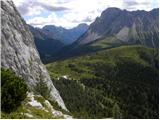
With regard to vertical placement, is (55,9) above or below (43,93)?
above

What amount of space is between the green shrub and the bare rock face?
2282cm

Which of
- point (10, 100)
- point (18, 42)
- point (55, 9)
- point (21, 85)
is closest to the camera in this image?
point (10, 100)

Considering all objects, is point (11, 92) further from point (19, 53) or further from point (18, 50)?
point (19, 53)

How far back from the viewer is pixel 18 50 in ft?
219

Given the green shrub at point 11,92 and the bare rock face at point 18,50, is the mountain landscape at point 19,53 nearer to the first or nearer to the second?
the bare rock face at point 18,50

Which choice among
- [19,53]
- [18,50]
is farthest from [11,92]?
[19,53]

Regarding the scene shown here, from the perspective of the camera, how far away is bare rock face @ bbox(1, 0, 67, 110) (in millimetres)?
60134

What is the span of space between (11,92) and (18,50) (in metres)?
36.5

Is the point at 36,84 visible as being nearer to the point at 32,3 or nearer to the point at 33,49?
the point at 33,49

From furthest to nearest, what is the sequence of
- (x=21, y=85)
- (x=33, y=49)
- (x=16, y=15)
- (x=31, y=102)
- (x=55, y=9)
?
(x=33, y=49), (x=16, y=15), (x=31, y=102), (x=21, y=85), (x=55, y=9)

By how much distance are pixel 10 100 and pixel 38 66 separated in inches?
1941

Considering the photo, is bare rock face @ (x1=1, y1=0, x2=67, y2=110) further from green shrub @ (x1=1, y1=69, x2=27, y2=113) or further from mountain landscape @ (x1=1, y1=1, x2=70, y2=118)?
green shrub @ (x1=1, y1=69, x2=27, y2=113)

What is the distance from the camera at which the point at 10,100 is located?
28484 millimetres

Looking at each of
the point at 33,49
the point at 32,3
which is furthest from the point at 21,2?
the point at 33,49
